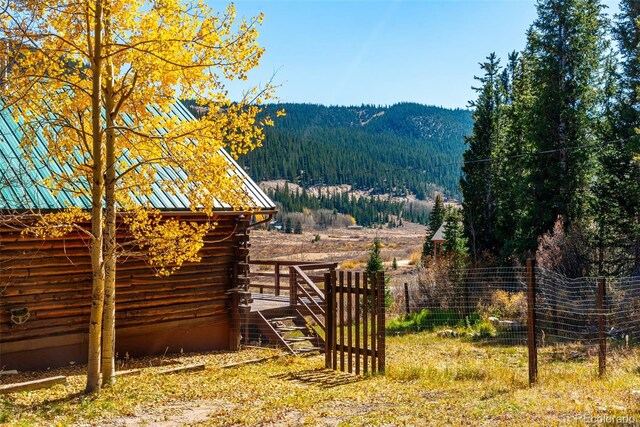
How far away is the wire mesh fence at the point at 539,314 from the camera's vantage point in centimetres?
1597

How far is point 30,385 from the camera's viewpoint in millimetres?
9695

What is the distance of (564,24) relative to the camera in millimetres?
27719

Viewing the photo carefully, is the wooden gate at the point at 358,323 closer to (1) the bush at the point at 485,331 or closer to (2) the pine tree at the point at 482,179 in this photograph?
(1) the bush at the point at 485,331

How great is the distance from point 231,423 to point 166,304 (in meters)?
6.99

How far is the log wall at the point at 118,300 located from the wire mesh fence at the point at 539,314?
285 inches

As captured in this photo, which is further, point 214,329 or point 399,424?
point 214,329

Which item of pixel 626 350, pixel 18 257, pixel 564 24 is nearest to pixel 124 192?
pixel 18 257

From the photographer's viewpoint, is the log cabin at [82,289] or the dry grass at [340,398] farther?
the log cabin at [82,289]

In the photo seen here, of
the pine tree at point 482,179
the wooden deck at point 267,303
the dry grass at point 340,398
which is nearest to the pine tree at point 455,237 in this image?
the pine tree at point 482,179

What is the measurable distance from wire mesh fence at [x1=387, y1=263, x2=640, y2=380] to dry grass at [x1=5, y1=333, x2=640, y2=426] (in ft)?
6.47

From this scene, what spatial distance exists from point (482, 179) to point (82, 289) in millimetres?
26986

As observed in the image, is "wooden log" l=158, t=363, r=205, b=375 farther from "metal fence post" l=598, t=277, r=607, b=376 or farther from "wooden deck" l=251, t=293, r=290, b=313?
"metal fence post" l=598, t=277, r=607, b=376

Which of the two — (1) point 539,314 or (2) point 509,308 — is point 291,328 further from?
(2) point 509,308

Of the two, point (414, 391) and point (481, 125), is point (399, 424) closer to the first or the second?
point (414, 391)
